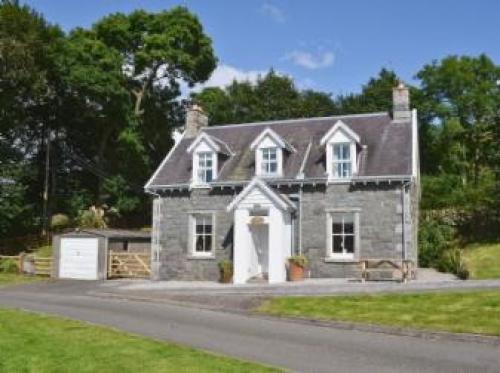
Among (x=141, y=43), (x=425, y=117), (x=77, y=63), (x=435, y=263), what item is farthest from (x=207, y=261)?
(x=425, y=117)

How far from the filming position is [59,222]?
5084cm

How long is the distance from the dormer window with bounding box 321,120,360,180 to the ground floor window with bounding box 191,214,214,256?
649 cm

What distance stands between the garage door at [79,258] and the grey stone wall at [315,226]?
13.2ft

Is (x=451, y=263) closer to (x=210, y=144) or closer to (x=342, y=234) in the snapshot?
(x=342, y=234)

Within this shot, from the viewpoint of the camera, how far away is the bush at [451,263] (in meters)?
26.1

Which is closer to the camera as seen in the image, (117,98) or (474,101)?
(117,98)

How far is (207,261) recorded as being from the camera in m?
29.2

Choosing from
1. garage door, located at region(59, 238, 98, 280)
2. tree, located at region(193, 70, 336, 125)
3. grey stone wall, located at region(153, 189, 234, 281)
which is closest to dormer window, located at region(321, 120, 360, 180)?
grey stone wall, located at region(153, 189, 234, 281)

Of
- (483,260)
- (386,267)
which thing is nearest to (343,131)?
(386,267)

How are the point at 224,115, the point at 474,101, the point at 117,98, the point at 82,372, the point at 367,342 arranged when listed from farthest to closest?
the point at 224,115
the point at 474,101
the point at 117,98
the point at 367,342
the point at 82,372

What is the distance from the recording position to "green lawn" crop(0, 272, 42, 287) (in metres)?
30.6

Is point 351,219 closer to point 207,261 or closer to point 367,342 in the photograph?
point 207,261

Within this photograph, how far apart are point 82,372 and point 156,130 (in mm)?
42522

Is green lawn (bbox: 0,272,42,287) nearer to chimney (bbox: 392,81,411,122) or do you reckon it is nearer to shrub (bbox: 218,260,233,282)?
shrub (bbox: 218,260,233,282)
